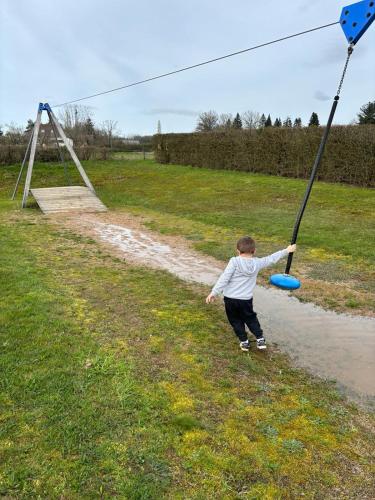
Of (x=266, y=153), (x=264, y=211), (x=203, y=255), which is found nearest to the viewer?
(x=203, y=255)

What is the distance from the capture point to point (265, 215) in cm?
1309

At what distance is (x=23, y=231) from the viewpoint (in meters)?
11.1

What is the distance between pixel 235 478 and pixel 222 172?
21275 millimetres

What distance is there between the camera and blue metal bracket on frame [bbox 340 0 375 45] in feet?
13.4

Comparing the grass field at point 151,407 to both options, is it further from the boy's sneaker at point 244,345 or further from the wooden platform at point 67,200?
the wooden platform at point 67,200

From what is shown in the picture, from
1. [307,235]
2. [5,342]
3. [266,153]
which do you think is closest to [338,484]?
[5,342]

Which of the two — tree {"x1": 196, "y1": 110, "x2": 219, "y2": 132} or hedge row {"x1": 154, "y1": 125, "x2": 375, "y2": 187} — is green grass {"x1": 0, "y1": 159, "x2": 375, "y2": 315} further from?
tree {"x1": 196, "y1": 110, "x2": 219, "y2": 132}

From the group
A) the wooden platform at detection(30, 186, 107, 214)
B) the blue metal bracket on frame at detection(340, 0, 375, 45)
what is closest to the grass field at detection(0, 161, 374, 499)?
the blue metal bracket on frame at detection(340, 0, 375, 45)

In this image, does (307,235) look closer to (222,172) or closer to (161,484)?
(161,484)

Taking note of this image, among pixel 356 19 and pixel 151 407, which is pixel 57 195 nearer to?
pixel 356 19

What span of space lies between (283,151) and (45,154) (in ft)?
54.3

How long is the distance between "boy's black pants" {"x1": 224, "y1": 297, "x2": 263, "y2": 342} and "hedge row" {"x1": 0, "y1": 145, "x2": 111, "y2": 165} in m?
26.2

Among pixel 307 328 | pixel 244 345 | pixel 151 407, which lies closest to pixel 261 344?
pixel 244 345

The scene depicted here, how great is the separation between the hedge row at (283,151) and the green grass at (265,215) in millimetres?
781
